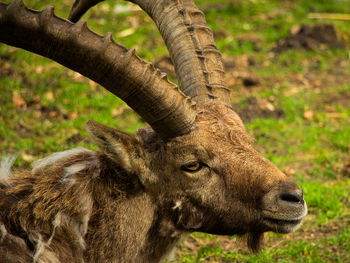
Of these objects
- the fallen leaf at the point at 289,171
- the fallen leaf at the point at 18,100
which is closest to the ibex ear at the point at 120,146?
the fallen leaf at the point at 289,171

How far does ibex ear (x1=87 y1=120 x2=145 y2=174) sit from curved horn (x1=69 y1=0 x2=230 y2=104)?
109 centimetres

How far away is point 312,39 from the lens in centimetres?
1352

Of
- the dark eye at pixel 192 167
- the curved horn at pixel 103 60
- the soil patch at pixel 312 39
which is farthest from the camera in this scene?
the soil patch at pixel 312 39

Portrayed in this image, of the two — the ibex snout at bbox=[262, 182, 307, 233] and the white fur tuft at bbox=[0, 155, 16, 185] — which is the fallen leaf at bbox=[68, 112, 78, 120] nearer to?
the white fur tuft at bbox=[0, 155, 16, 185]

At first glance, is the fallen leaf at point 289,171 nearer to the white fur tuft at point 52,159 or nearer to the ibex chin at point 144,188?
the ibex chin at point 144,188

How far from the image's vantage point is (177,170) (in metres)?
4.86

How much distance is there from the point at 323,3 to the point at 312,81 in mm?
4742

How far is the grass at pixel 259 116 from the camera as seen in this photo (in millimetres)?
7066

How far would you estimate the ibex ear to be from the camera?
475 cm

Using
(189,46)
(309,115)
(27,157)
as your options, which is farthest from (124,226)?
(309,115)

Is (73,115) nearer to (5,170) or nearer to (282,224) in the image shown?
(5,170)

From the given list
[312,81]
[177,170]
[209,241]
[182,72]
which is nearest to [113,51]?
[177,170]

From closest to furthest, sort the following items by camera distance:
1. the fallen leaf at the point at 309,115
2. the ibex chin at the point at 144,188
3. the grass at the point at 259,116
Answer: the ibex chin at the point at 144,188, the grass at the point at 259,116, the fallen leaf at the point at 309,115

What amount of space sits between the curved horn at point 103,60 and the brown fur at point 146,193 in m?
0.22
